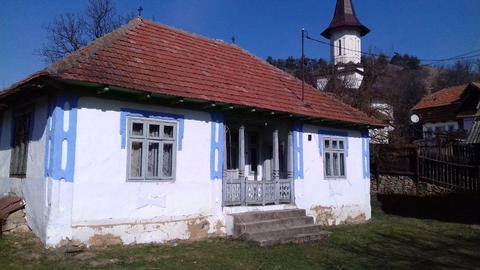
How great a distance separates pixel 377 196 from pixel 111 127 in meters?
14.3

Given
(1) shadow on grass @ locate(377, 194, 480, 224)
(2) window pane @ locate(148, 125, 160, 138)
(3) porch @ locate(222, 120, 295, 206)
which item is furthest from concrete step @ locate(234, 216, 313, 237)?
(1) shadow on grass @ locate(377, 194, 480, 224)

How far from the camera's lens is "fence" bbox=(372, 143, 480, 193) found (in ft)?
54.0

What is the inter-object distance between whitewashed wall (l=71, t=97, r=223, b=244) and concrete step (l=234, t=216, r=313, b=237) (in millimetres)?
697

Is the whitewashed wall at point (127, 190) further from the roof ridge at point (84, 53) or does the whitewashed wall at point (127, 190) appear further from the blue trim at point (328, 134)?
the blue trim at point (328, 134)

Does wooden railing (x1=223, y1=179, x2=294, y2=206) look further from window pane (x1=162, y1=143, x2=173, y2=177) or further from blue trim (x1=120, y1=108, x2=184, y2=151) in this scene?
blue trim (x1=120, y1=108, x2=184, y2=151)

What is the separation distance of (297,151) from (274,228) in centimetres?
306

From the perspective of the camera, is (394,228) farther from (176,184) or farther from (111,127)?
(111,127)

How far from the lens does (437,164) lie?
17.8 metres

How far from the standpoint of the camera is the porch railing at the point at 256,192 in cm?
1136

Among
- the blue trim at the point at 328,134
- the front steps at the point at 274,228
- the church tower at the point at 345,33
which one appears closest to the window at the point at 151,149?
the front steps at the point at 274,228

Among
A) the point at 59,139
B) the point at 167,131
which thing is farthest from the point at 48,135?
the point at 167,131

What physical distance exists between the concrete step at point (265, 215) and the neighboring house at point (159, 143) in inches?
13.4

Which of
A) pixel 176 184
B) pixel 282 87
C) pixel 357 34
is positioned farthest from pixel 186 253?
pixel 357 34

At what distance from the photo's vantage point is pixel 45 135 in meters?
9.23
